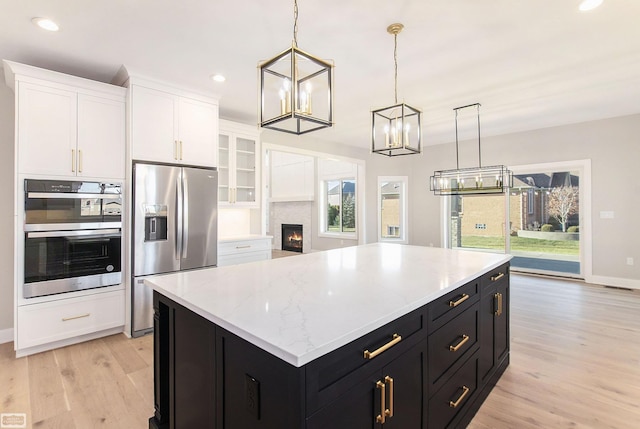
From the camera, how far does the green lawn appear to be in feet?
18.6

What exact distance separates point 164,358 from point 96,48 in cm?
269

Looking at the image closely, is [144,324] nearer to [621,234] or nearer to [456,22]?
[456,22]

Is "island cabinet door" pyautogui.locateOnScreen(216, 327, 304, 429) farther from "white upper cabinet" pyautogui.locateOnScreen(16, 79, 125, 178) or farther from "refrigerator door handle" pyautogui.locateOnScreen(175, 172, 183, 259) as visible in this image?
"white upper cabinet" pyautogui.locateOnScreen(16, 79, 125, 178)

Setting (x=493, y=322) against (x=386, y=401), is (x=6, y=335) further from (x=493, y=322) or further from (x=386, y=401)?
(x=493, y=322)

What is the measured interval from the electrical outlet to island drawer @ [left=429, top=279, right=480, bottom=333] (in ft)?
2.83

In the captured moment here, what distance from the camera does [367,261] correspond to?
231 cm

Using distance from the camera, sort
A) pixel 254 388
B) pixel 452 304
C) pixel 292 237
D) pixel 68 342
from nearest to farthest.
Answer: pixel 254 388 → pixel 452 304 → pixel 68 342 → pixel 292 237

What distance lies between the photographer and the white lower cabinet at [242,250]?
3959 millimetres

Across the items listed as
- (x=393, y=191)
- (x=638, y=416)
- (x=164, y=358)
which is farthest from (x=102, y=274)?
(x=393, y=191)

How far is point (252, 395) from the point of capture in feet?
3.42

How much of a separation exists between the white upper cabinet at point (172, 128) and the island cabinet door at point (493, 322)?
10.3 ft

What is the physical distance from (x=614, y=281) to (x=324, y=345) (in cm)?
628

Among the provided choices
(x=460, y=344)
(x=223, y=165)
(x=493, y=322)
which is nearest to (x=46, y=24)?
(x=223, y=165)

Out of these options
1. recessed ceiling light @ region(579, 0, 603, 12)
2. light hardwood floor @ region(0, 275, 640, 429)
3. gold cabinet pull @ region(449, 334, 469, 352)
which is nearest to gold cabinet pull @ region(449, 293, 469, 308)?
gold cabinet pull @ region(449, 334, 469, 352)
